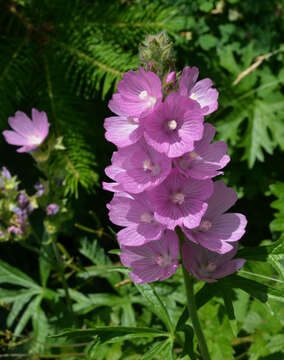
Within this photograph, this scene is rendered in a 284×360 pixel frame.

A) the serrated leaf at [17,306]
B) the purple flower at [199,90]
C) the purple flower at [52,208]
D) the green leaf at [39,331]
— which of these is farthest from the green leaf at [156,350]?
the serrated leaf at [17,306]

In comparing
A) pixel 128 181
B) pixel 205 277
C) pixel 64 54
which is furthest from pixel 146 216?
pixel 64 54

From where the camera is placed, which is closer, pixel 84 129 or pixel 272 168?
pixel 84 129

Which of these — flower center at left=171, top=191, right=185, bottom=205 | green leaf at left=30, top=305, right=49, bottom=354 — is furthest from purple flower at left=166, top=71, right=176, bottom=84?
green leaf at left=30, top=305, right=49, bottom=354

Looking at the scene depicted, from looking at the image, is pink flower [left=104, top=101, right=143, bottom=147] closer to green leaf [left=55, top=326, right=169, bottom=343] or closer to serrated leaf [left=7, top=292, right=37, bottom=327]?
green leaf [left=55, top=326, right=169, bottom=343]

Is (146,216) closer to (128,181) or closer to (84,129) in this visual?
(128,181)

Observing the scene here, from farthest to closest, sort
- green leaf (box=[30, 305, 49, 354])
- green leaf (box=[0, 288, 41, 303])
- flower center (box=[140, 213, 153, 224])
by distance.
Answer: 1. green leaf (box=[0, 288, 41, 303])
2. green leaf (box=[30, 305, 49, 354])
3. flower center (box=[140, 213, 153, 224])

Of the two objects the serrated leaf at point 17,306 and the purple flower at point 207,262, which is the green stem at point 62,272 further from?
the purple flower at point 207,262

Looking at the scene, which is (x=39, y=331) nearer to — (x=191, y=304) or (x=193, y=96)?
(x=191, y=304)
